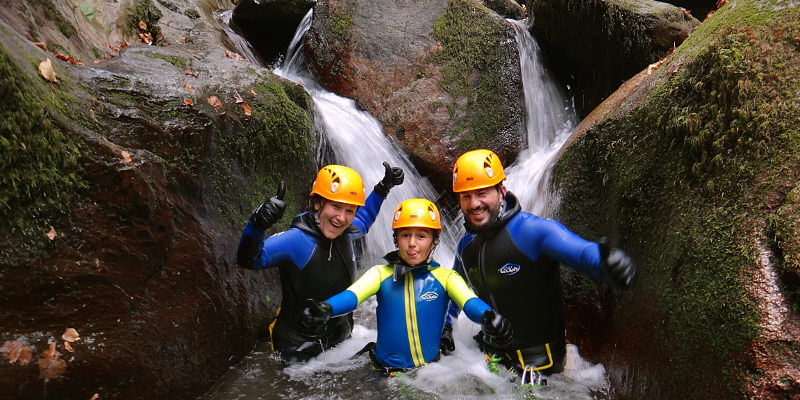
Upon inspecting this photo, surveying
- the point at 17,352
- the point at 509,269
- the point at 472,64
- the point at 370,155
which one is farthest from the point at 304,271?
the point at 472,64

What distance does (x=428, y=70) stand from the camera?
8.03m

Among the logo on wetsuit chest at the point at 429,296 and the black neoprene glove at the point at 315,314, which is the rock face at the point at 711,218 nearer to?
the logo on wetsuit chest at the point at 429,296

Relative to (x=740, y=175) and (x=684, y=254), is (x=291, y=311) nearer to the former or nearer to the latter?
(x=684, y=254)

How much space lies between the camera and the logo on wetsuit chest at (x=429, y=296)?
12.7ft

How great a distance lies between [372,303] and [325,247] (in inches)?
75.2

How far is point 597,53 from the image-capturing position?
7727mm

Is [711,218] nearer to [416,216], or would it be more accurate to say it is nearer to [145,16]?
[416,216]

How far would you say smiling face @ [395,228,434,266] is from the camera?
12.7ft

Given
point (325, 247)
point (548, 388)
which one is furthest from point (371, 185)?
point (548, 388)

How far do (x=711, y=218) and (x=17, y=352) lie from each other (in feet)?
13.5

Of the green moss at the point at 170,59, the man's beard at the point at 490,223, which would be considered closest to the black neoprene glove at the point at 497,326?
the man's beard at the point at 490,223

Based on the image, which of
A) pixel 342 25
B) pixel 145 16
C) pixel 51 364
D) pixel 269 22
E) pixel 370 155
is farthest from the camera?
pixel 269 22

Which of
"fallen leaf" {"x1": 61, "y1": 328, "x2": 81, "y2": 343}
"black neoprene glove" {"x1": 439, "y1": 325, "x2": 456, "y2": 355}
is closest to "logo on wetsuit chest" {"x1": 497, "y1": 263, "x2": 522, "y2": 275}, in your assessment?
"black neoprene glove" {"x1": 439, "y1": 325, "x2": 456, "y2": 355}

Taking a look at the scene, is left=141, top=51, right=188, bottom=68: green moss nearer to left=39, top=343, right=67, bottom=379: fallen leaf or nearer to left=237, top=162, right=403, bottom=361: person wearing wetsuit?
left=237, top=162, right=403, bottom=361: person wearing wetsuit
